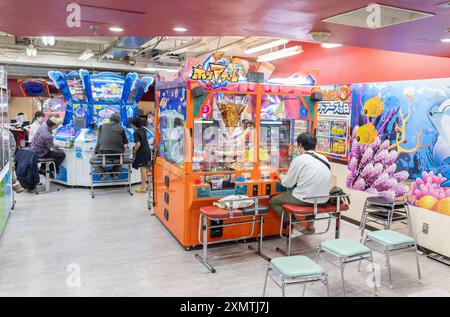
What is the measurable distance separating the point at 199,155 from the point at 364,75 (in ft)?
11.1

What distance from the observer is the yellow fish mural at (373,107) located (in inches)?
202

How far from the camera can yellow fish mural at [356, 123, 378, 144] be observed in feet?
17.2

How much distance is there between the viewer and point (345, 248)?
3.27 meters

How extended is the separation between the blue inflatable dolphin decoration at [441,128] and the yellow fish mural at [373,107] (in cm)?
79

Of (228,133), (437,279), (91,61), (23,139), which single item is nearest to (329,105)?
(228,133)

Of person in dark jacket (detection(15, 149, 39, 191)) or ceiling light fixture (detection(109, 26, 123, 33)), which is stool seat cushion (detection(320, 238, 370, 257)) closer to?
ceiling light fixture (detection(109, 26, 123, 33))

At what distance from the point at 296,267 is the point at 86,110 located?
6.28 metres

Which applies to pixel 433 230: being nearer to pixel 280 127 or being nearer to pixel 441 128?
pixel 441 128

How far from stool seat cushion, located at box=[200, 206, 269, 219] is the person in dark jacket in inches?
163

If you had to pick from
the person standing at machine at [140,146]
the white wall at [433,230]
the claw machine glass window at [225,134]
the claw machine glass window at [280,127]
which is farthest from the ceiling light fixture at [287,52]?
the white wall at [433,230]

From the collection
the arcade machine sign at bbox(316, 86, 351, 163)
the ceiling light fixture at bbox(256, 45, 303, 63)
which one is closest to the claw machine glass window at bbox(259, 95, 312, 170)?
the arcade machine sign at bbox(316, 86, 351, 163)

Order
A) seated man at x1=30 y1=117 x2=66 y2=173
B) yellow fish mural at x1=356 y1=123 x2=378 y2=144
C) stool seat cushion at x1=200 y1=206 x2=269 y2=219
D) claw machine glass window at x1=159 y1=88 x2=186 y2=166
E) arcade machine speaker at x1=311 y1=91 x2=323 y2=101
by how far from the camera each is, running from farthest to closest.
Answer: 1. seated man at x1=30 y1=117 x2=66 y2=173
2. yellow fish mural at x1=356 y1=123 x2=378 y2=144
3. arcade machine speaker at x1=311 y1=91 x2=323 y2=101
4. claw machine glass window at x1=159 y1=88 x2=186 y2=166
5. stool seat cushion at x1=200 y1=206 x2=269 y2=219

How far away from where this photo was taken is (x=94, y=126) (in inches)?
300
